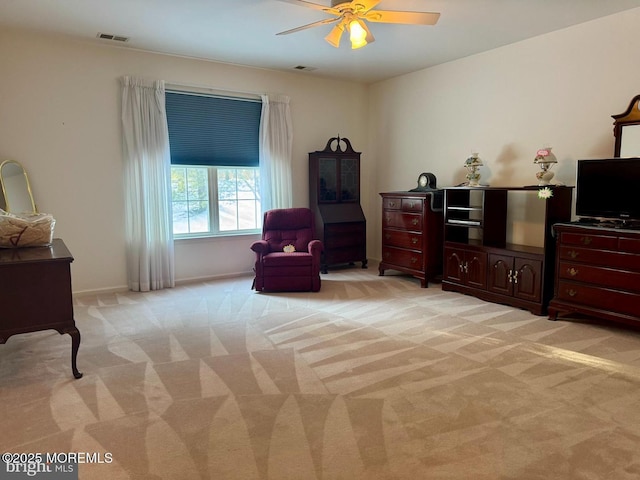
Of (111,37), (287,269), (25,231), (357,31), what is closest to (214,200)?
(287,269)

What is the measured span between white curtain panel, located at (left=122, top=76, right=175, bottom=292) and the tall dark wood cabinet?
2014 millimetres

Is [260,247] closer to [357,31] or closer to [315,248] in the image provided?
[315,248]

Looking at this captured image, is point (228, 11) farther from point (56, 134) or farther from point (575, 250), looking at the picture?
point (575, 250)

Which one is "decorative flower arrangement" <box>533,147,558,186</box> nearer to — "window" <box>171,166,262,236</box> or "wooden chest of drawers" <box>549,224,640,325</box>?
"wooden chest of drawers" <box>549,224,640,325</box>

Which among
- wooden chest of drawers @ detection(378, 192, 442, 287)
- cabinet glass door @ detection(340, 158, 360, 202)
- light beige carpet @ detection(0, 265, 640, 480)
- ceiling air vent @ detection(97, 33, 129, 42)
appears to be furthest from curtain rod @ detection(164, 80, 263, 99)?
light beige carpet @ detection(0, 265, 640, 480)

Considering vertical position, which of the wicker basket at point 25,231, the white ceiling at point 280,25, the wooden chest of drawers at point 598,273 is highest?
the white ceiling at point 280,25

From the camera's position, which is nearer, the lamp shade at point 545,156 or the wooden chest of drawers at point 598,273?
the wooden chest of drawers at point 598,273

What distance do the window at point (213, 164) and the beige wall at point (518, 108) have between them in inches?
81.3

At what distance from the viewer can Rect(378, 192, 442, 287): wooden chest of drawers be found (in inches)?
214

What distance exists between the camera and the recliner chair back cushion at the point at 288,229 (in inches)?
221

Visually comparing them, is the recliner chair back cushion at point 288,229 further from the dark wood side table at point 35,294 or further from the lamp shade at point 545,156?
the dark wood side table at point 35,294

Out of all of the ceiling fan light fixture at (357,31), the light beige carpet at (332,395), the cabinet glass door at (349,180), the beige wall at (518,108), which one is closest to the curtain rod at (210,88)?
the cabinet glass door at (349,180)

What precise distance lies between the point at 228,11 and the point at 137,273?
3.04 meters

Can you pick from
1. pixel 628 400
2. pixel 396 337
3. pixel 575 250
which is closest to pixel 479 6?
pixel 575 250
